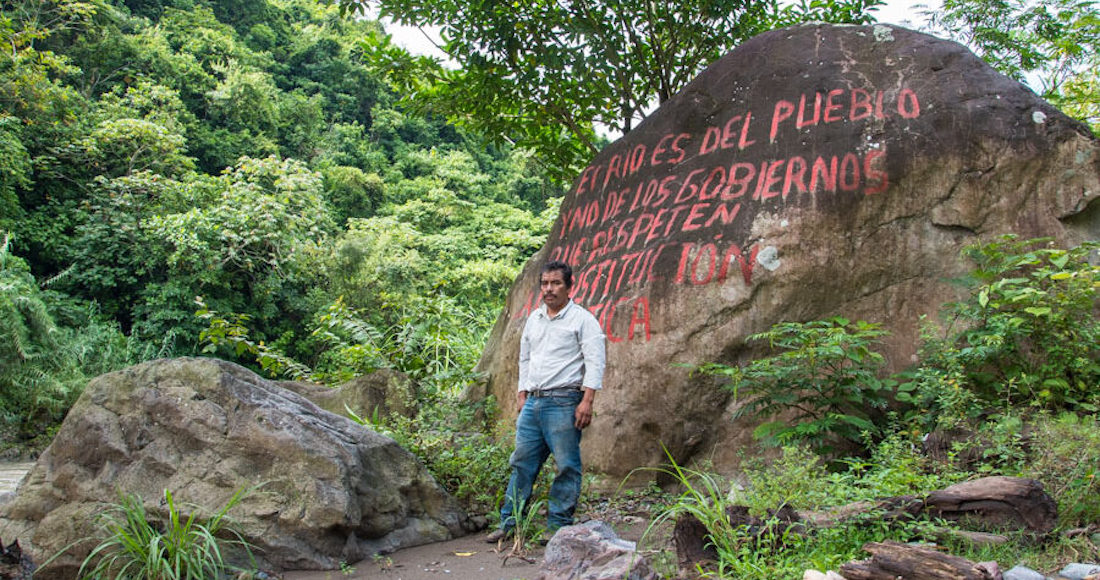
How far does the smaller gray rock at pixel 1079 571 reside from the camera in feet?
8.87

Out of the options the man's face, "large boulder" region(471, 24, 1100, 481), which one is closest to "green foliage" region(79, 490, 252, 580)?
the man's face

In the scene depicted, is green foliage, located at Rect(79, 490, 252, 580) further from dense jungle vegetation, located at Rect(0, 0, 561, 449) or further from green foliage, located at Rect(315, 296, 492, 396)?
dense jungle vegetation, located at Rect(0, 0, 561, 449)

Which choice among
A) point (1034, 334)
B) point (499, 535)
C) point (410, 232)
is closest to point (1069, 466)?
point (1034, 334)

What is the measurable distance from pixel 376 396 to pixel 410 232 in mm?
13286

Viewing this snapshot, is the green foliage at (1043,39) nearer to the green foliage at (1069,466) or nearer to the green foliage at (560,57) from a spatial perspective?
the green foliage at (560,57)

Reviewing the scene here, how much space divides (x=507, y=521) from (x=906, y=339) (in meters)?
3.01

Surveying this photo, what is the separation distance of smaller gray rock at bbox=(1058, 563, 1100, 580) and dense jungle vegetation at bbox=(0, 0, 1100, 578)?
194 mm

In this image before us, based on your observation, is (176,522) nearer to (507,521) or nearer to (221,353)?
(507,521)

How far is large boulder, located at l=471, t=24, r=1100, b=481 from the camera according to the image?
5.28m

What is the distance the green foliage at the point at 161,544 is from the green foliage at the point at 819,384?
2881mm

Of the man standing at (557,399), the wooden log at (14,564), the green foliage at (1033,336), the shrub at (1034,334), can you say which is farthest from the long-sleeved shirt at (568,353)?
the wooden log at (14,564)

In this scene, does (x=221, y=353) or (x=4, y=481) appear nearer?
(x=4, y=481)

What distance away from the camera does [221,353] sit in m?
18.2

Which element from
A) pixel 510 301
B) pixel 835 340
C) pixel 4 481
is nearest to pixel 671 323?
pixel 835 340
